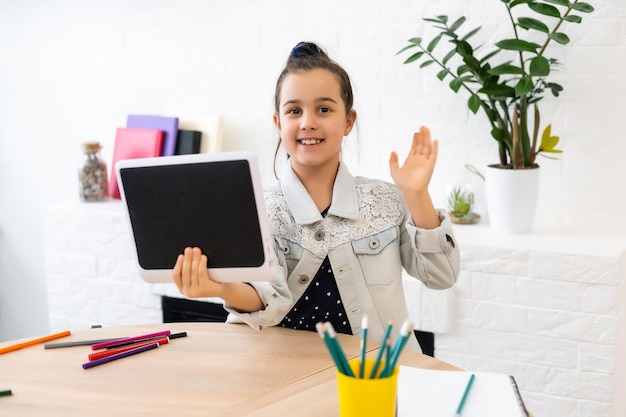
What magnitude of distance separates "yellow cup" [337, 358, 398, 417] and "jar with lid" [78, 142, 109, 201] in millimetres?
2045

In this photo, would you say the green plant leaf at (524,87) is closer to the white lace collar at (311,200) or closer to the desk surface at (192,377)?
the white lace collar at (311,200)

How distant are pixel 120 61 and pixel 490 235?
1.50m

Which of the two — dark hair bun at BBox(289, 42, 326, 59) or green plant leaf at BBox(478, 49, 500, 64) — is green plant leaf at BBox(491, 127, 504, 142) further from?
dark hair bun at BBox(289, 42, 326, 59)

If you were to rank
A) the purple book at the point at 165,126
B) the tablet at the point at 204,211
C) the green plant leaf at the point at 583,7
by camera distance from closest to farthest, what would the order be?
1. the tablet at the point at 204,211
2. the green plant leaf at the point at 583,7
3. the purple book at the point at 165,126

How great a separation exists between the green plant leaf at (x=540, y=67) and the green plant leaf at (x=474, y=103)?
188 mm

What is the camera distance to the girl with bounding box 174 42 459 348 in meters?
1.55

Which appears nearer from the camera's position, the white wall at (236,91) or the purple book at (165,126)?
the white wall at (236,91)

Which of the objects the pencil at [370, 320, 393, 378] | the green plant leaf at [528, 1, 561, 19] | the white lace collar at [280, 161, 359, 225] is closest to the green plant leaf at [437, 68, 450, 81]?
the green plant leaf at [528, 1, 561, 19]

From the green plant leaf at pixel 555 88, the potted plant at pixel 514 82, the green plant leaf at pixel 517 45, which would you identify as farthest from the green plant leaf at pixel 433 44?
the green plant leaf at pixel 555 88

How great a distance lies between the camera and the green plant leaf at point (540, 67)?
208cm

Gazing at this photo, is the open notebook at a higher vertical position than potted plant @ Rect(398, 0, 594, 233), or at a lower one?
lower

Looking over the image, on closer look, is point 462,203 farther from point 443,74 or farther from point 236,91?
point 236,91

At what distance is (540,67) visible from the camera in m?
2.09

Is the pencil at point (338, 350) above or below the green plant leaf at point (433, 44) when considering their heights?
below
